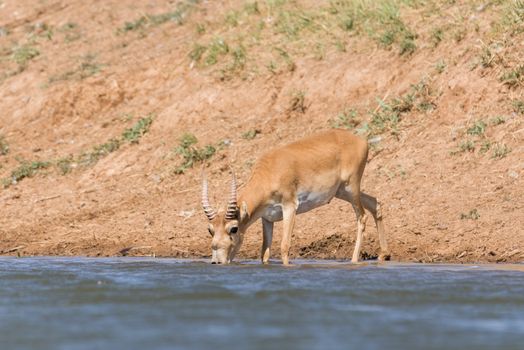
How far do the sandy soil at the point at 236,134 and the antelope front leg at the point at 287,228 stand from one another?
1.33m

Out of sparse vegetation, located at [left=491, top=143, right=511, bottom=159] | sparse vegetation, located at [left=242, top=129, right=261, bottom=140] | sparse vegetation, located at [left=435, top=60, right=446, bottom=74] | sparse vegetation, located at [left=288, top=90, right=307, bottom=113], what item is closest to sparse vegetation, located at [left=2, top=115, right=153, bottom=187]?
sparse vegetation, located at [left=242, top=129, right=261, bottom=140]

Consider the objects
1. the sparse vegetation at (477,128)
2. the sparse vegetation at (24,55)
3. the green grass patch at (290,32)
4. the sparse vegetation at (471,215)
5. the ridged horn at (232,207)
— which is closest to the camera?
the ridged horn at (232,207)

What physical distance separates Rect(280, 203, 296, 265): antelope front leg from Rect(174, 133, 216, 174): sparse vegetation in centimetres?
542

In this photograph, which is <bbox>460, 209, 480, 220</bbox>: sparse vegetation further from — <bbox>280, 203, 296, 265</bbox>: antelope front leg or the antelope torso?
<bbox>280, 203, 296, 265</bbox>: antelope front leg

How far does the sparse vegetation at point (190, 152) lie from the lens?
18859 mm

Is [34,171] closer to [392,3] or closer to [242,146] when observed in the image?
[242,146]

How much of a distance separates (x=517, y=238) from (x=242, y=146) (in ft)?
21.8

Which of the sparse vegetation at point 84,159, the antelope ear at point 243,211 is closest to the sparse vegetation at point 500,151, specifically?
the antelope ear at point 243,211

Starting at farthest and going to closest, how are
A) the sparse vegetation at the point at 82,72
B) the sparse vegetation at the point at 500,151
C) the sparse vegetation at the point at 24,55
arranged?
the sparse vegetation at the point at 24,55 < the sparse vegetation at the point at 82,72 < the sparse vegetation at the point at 500,151

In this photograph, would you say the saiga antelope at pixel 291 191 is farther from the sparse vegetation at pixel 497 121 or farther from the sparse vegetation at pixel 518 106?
the sparse vegetation at pixel 518 106

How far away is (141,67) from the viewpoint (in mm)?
23078

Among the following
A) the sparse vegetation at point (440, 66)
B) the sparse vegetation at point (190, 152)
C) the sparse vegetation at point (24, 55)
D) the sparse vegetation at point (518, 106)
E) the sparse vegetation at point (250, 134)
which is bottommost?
the sparse vegetation at point (190, 152)

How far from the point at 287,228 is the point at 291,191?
45 centimetres

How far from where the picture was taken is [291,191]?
1358 centimetres
